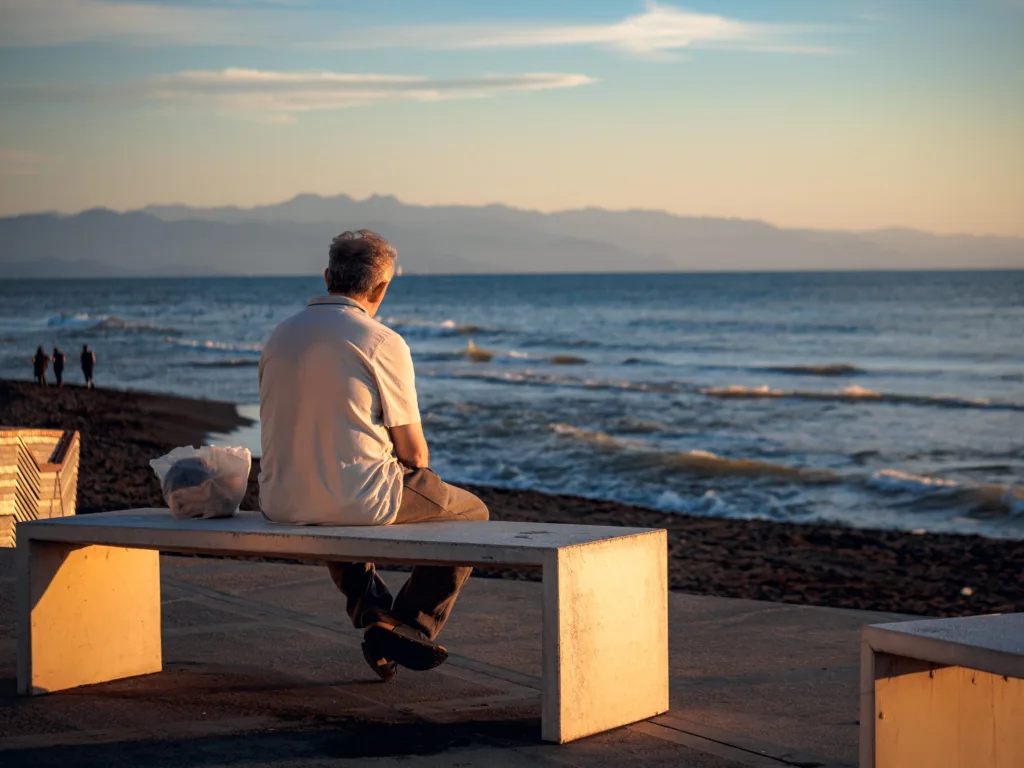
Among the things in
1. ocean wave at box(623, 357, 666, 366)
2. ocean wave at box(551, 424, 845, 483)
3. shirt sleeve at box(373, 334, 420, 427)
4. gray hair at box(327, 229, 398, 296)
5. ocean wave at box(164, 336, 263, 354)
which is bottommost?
ocean wave at box(551, 424, 845, 483)

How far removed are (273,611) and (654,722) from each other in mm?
2688

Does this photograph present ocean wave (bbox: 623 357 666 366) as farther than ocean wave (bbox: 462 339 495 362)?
No

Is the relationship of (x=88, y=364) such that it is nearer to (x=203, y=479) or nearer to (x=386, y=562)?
(x=203, y=479)

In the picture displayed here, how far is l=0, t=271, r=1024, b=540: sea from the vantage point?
1598cm

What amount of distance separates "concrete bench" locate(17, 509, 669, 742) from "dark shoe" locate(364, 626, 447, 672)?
32cm

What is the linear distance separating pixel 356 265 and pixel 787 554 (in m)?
7.15

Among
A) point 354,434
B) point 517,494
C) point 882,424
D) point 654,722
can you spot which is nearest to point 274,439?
point 354,434

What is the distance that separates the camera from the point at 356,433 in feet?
15.1

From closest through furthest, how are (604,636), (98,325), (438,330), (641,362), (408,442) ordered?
1. (604,636)
2. (408,442)
3. (641,362)
4. (438,330)
5. (98,325)

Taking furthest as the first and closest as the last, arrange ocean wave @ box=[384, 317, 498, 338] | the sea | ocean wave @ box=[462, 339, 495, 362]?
ocean wave @ box=[384, 317, 498, 338]
ocean wave @ box=[462, 339, 495, 362]
the sea

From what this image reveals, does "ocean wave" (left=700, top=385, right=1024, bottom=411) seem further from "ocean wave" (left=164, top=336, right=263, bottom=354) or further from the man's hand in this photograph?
the man's hand

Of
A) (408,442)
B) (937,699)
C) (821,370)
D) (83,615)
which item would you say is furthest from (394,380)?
(821,370)

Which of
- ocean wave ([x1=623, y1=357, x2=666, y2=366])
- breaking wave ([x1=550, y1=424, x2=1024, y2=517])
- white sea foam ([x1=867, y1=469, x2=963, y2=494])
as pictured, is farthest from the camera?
ocean wave ([x1=623, y1=357, x2=666, y2=366])

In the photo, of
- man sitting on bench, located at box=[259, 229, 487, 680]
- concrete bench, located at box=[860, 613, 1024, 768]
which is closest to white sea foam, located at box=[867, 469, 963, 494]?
man sitting on bench, located at box=[259, 229, 487, 680]
